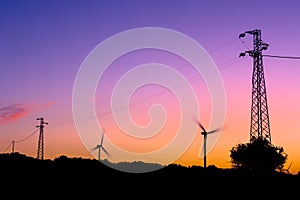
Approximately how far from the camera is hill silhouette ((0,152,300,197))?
5744cm

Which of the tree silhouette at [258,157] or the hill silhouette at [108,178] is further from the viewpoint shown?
the tree silhouette at [258,157]

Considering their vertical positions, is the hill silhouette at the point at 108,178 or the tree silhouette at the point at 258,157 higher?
the tree silhouette at the point at 258,157

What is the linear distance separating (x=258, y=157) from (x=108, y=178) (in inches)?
2689

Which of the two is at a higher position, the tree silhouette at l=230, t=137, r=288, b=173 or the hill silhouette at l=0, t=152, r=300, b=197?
the tree silhouette at l=230, t=137, r=288, b=173

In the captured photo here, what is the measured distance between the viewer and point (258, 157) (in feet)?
403

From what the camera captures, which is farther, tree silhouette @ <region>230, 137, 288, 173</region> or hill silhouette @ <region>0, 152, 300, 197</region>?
Answer: tree silhouette @ <region>230, 137, 288, 173</region>

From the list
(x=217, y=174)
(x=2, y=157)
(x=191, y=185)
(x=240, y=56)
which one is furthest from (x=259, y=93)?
(x=2, y=157)

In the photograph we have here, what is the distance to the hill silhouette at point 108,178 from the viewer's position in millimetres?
57438

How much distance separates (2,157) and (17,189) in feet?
72.4

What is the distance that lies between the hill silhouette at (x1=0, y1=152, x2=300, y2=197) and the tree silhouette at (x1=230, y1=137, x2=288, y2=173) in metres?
44.1

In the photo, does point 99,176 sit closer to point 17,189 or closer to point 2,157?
point 17,189

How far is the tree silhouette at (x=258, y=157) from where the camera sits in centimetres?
11938

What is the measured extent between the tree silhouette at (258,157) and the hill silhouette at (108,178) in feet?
145

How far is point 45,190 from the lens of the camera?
181 feet
